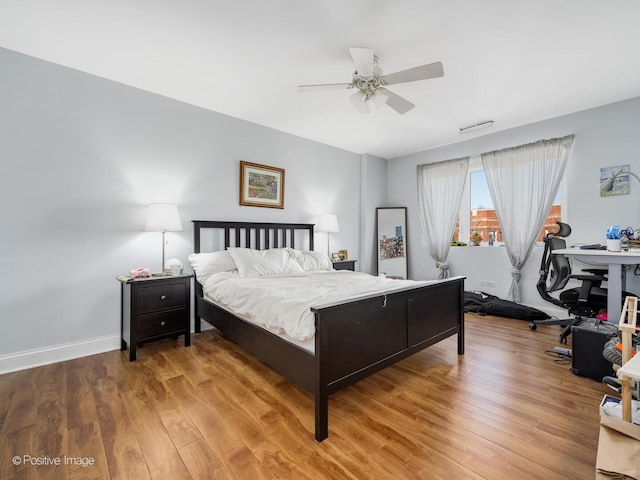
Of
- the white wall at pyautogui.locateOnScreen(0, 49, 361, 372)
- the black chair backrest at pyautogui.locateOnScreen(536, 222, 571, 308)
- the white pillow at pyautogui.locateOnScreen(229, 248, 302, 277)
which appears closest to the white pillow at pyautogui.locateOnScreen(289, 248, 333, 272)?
the white pillow at pyautogui.locateOnScreen(229, 248, 302, 277)

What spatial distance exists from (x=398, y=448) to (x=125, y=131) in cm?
361

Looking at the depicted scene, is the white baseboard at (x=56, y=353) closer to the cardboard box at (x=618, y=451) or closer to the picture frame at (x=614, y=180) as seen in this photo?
the cardboard box at (x=618, y=451)

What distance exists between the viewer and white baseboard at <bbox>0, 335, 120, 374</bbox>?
2342 mm

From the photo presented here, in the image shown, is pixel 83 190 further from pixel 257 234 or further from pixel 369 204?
pixel 369 204

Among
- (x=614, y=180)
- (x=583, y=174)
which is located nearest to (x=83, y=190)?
(x=583, y=174)

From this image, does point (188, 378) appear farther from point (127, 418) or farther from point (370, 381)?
point (370, 381)

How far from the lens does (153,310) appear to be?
2676mm

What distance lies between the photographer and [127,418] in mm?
1741

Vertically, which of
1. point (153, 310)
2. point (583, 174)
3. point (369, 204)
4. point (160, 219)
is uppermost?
point (583, 174)

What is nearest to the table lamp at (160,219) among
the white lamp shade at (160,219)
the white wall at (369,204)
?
the white lamp shade at (160,219)

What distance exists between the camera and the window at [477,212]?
4.47 metres

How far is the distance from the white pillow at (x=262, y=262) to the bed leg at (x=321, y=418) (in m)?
1.72

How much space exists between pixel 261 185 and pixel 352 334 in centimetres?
277

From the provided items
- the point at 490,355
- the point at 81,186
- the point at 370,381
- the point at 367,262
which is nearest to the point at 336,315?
the point at 370,381
